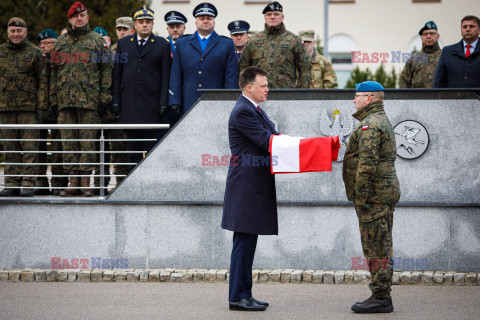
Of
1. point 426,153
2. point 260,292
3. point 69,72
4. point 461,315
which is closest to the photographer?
point 461,315

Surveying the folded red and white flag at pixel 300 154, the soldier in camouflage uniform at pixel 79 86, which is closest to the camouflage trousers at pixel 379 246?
the folded red and white flag at pixel 300 154

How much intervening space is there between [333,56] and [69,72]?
72.9 ft

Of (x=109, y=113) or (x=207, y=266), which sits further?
(x=109, y=113)

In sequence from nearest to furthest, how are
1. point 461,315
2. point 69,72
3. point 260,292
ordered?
point 461,315, point 260,292, point 69,72

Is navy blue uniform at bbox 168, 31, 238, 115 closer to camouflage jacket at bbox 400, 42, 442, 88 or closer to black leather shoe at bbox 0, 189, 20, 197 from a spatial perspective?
black leather shoe at bbox 0, 189, 20, 197

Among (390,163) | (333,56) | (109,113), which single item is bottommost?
(390,163)

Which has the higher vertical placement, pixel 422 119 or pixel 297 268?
pixel 422 119

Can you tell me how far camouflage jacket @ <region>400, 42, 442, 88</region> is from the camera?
1188 centimetres

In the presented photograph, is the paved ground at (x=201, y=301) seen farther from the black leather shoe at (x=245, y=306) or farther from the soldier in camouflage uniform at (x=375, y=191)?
the soldier in camouflage uniform at (x=375, y=191)

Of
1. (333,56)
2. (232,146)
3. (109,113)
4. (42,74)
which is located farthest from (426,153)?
(333,56)

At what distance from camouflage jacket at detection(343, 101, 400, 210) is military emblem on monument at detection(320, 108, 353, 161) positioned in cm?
190

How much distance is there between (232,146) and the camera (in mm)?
8320

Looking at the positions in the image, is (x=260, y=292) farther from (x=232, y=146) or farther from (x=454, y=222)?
(x=454, y=222)

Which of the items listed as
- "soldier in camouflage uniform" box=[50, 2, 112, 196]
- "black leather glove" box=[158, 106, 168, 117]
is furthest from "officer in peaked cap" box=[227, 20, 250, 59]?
"soldier in camouflage uniform" box=[50, 2, 112, 196]
